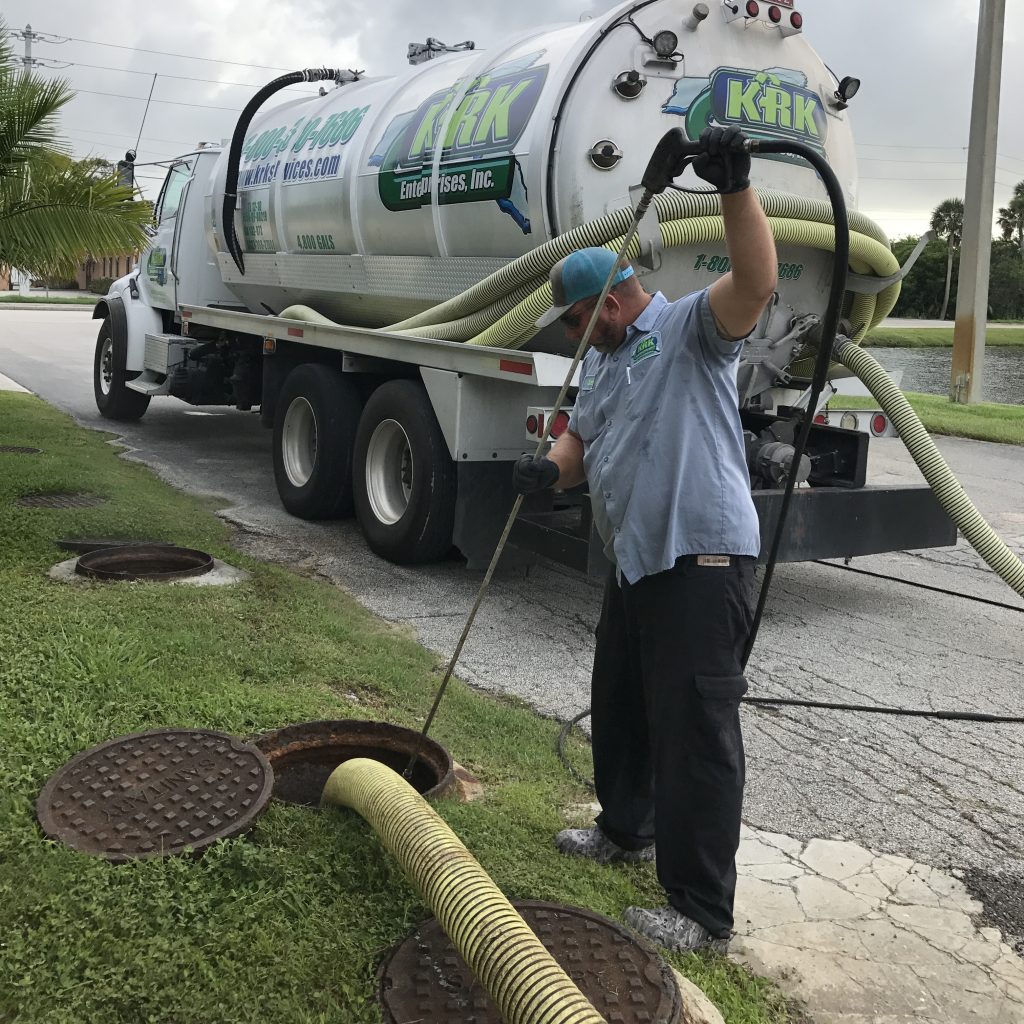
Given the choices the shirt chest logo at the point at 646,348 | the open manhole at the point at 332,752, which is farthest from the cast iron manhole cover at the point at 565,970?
the shirt chest logo at the point at 646,348

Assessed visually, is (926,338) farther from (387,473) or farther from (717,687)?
(717,687)

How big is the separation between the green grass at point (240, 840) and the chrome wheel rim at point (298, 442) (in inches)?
86.6

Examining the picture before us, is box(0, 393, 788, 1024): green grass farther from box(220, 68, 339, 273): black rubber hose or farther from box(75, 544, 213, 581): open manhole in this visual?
box(220, 68, 339, 273): black rubber hose

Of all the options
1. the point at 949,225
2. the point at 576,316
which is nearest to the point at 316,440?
the point at 576,316

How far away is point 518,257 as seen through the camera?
6.00 metres

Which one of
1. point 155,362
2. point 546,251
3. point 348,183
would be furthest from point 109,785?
point 155,362

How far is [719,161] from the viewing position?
253cm

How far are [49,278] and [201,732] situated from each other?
597 cm

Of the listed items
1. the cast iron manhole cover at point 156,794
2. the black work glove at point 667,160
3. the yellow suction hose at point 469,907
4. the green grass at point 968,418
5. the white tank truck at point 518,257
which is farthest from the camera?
the green grass at point 968,418

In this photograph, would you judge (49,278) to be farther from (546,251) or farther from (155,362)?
(546,251)

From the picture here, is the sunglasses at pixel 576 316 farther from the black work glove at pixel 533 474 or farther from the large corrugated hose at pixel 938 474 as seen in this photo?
the large corrugated hose at pixel 938 474

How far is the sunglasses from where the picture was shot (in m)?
3.02

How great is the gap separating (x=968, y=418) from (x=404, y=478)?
11408mm

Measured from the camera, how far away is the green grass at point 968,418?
45.9 feet
